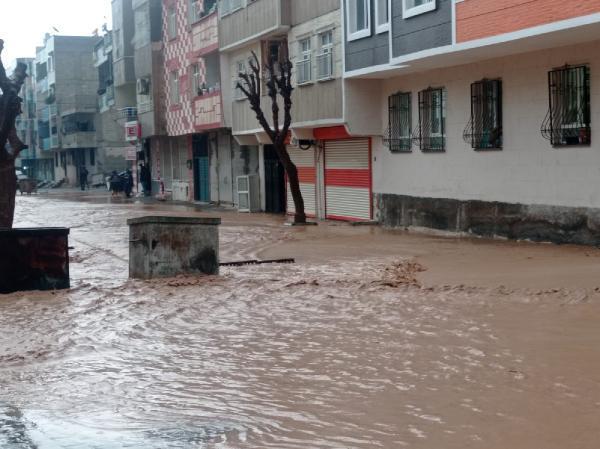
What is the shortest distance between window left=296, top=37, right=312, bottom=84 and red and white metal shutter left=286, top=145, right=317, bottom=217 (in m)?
2.65

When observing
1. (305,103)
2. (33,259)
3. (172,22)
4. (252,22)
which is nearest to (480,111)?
(305,103)

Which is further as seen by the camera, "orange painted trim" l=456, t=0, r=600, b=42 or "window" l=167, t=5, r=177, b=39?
"window" l=167, t=5, r=177, b=39

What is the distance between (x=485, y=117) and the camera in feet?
59.2

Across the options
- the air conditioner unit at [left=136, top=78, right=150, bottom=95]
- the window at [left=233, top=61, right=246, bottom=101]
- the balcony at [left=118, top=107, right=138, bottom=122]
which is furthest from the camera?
the balcony at [left=118, top=107, right=138, bottom=122]

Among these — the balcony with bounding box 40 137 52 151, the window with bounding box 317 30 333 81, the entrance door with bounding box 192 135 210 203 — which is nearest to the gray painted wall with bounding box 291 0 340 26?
the window with bounding box 317 30 333 81

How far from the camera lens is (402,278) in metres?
12.0

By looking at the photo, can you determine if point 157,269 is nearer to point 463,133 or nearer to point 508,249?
point 508,249

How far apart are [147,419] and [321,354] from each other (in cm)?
211

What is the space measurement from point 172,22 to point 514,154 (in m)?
26.4

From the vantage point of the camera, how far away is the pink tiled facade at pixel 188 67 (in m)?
33.5

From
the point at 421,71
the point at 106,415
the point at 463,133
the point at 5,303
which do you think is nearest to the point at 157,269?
the point at 5,303

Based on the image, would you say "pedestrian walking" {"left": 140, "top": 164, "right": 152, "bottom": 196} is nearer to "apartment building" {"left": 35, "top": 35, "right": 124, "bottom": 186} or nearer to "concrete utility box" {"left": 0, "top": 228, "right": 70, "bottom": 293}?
"apartment building" {"left": 35, "top": 35, "right": 124, "bottom": 186}

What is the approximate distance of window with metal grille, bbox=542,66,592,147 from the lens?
1490cm

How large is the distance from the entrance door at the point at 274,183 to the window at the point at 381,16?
995cm
